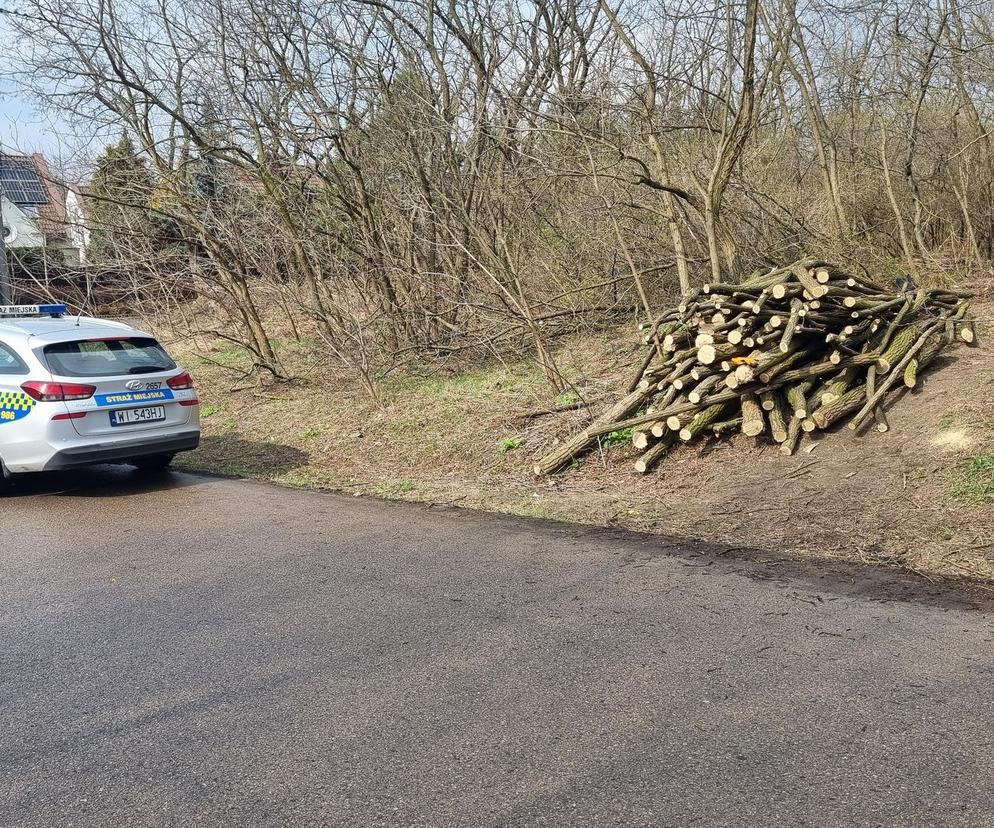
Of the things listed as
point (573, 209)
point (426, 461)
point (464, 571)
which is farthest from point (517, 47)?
point (464, 571)

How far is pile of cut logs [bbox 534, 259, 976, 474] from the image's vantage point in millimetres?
7816

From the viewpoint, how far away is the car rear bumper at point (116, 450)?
8211 mm

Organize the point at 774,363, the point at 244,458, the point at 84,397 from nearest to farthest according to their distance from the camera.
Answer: the point at 774,363 → the point at 84,397 → the point at 244,458

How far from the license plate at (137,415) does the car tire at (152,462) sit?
1.09 metres

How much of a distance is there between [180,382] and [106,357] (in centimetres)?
80

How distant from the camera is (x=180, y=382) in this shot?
9.25m

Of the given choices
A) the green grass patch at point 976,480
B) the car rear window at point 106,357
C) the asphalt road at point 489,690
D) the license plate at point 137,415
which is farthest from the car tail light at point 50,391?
the green grass patch at point 976,480

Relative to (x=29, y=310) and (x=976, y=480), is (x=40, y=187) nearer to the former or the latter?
(x=29, y=310)

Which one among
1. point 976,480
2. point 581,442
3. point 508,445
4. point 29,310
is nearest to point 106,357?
point 29,310

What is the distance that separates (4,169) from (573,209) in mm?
12957

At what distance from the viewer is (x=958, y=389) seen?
7734mm

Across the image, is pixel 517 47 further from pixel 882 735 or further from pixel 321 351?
pixel 882 735

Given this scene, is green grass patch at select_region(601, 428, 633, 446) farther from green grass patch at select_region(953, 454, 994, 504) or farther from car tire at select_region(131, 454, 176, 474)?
car tire at select_region(131, 454, 176, 474)

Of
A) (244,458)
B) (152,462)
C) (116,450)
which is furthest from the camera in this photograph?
(244,458)
